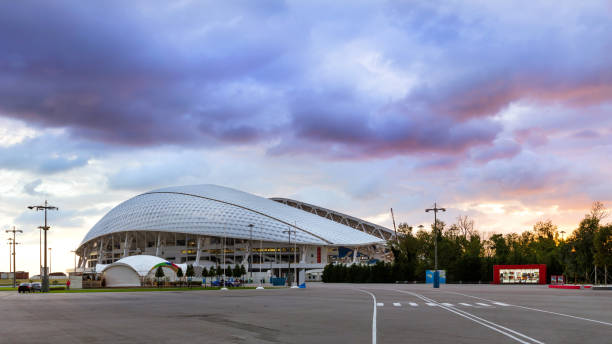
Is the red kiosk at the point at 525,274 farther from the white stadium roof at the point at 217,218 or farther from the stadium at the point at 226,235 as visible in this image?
the white stadium roof at the point at 217,218

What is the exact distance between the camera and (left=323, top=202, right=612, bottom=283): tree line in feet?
220

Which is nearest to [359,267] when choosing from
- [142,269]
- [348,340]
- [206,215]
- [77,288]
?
[142,269]

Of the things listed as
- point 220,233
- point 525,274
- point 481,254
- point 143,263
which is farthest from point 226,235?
point 525,274

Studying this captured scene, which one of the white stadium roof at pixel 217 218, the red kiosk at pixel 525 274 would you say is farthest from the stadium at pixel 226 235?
the red kiosk at pixel 525 274

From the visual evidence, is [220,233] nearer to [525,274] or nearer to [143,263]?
[143,263]

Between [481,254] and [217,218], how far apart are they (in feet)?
221

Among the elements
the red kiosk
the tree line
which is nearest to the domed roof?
the tree line

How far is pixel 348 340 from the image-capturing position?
14.1m

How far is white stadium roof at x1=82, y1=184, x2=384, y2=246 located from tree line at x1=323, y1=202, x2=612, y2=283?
4147cm

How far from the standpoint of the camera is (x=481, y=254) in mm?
105750

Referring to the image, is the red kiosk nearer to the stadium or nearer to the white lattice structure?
the stadium

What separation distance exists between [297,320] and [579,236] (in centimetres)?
5868

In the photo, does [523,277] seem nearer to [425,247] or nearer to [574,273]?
[574,273]

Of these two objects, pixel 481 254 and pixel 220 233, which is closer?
pixel 481 254
